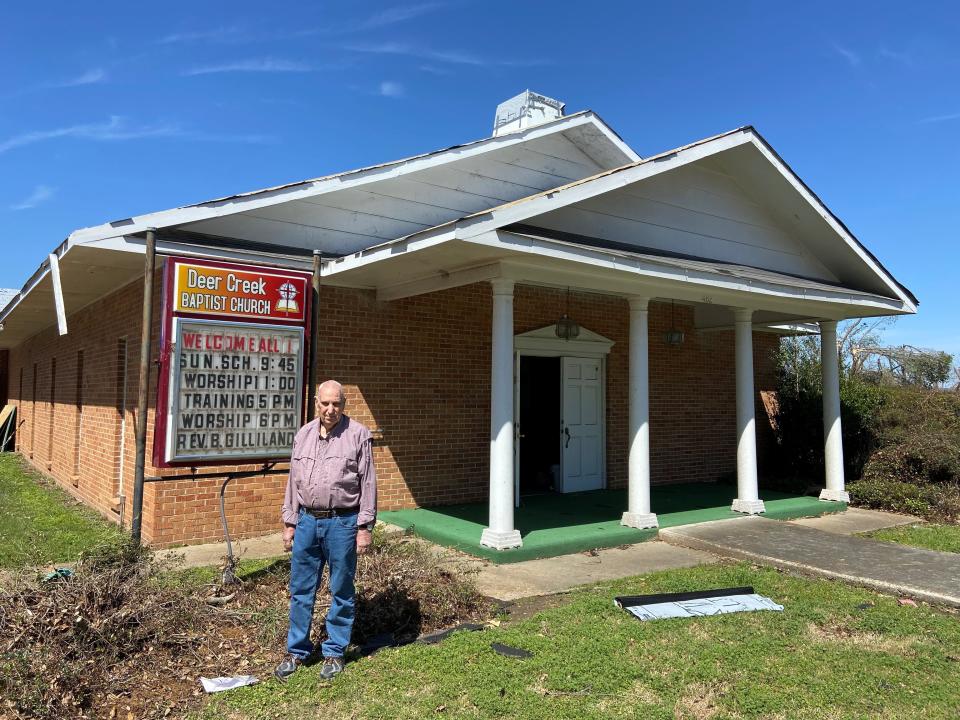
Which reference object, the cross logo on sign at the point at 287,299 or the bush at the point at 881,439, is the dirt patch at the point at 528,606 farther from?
the bush at the point at 881,439

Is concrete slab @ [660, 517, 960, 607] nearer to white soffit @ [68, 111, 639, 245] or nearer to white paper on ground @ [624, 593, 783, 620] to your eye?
white paper on ground @ [624, 593, 783, 620]

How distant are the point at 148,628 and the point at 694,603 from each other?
13.3 feet

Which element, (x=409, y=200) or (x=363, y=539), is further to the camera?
(x=409, y=200)

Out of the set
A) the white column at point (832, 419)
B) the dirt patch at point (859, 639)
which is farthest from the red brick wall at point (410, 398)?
the dirt patch at point (859, 639)

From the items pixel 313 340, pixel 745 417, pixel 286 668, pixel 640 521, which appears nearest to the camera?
pixel 286 668

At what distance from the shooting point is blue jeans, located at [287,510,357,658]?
414 cm

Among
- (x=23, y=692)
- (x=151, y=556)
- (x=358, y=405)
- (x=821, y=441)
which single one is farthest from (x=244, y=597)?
(x=821, y=441)

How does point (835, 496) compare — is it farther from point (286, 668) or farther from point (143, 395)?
point (143, 395)

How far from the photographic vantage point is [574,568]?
6.73m

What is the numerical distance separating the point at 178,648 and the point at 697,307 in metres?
10.2

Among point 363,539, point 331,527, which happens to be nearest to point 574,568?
point 363,539

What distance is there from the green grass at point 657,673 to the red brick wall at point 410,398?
394 centimetres

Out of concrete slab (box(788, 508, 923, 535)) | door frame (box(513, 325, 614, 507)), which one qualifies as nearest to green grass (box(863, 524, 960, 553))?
concrete slab (box(788, 508, 923, 535))

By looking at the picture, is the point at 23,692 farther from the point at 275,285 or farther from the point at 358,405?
the point at 358,405
